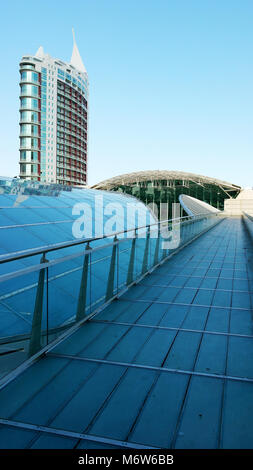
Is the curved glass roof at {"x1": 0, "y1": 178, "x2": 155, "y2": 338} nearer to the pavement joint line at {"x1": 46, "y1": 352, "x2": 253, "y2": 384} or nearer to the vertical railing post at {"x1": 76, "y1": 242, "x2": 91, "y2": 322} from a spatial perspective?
the vertical railing post at {"x1": 76, "y1": 242, "x2": 91, "y2": 322}

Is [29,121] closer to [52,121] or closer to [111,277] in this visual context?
[52,121]

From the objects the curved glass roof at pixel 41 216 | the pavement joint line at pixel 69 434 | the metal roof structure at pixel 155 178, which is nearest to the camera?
the pavement joint line at pixel 69 434

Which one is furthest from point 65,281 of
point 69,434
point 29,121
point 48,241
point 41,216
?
point 29,121

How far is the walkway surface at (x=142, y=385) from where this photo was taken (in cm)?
263

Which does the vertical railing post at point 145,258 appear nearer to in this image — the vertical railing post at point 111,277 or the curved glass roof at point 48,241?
the curved glass roof at point 48,241

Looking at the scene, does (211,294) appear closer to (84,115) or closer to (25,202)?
(25,202)

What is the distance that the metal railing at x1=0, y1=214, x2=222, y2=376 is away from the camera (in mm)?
3848

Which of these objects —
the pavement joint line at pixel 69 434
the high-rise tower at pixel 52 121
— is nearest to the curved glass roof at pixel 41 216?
the pavement joint line at pixel 69 434

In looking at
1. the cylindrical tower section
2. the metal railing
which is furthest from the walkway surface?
the cylindrical tower section

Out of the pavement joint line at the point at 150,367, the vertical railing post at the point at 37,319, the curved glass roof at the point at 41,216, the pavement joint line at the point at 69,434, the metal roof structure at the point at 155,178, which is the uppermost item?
the metal roof structure at the point at 155,178

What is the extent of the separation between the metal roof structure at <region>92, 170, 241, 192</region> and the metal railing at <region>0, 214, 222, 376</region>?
6162cm

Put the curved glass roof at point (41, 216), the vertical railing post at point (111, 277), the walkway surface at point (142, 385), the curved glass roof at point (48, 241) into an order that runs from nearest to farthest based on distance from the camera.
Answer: the walkway surface at point (142, 385)
the curved glass roof at point (48, 241)
the vertical railing post at point (111, 277)
the curved glass roof at point (41, 216)

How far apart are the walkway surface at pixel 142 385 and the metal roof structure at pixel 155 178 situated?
6501 centimetres
